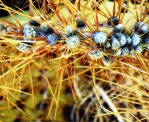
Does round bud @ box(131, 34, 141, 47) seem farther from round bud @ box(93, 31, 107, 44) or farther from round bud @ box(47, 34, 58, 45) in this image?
round bud @ box(47, 34, 58, 45)

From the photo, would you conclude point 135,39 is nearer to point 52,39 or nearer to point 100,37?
point 100,37

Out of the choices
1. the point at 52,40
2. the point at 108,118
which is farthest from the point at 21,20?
the point at 108,118

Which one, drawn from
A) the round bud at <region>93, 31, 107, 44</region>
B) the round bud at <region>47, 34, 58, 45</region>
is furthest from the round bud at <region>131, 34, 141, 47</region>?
the round bud at <region>47, 34, 58, 45</region>

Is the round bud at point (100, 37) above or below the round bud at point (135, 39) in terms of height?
above

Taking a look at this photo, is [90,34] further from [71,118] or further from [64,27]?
[71,118]

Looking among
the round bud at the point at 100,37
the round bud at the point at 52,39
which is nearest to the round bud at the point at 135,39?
the round bud at the point at 100,37

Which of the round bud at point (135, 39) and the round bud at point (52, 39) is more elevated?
the round bud at point (52, 39)

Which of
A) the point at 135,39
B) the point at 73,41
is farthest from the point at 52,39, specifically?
the point at 135,39

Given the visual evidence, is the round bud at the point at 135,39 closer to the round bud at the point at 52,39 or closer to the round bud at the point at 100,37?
the round bud at the point at 100,37

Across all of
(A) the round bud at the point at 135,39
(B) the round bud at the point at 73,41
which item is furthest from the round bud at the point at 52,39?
(A) the round bud at the point at 135,39

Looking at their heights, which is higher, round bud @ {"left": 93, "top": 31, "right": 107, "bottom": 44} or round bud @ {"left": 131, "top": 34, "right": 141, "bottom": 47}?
round bud @ {"left": 93, "top": 31, "right": 107, "bottom": 44}

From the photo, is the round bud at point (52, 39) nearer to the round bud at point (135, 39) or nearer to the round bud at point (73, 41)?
the round bud at point (73, 41)
